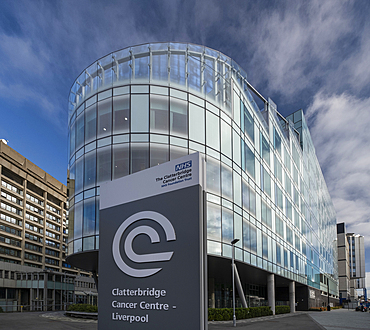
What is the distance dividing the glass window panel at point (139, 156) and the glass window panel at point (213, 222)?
5901 millimetres

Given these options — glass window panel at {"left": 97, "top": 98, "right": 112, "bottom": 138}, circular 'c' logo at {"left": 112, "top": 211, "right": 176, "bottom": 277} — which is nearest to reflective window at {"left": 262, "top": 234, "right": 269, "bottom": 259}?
glass window panel at {"left": 97, "top": 98, "right": 112, "bottom": 138}


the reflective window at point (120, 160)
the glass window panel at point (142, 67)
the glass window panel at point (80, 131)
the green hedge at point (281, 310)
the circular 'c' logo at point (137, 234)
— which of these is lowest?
the green hedge at point (281, 310)

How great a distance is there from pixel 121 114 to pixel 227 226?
40.8ft

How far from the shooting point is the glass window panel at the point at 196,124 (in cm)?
2862

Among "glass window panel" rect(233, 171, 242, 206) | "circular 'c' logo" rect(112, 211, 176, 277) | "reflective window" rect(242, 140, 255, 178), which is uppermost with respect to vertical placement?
"reflective window" rect(242, 140, 255, 178)

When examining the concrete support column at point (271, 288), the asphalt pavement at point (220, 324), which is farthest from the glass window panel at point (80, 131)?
the concrete support column at point (271, 288)

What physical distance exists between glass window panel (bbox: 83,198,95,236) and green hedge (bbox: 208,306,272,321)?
11413 millimetres

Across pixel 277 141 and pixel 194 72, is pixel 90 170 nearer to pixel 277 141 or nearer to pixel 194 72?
pixel 194 72

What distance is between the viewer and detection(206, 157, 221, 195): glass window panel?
28.3m

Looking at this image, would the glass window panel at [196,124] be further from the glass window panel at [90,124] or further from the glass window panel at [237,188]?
the glass window panel at [90,124]

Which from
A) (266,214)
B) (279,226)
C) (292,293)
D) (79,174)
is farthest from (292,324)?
(292,293)

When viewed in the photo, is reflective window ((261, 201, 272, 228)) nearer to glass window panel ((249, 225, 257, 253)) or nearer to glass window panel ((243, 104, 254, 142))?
glass window panel ((249, 225, 257, 253))

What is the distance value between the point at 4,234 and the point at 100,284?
Answer: 75.6m

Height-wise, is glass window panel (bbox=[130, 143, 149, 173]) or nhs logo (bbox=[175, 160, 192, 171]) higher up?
glass window panel (bbox=[130, 143, 149, 173])
